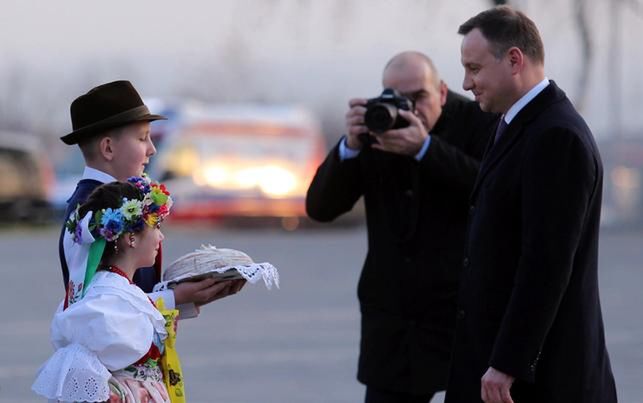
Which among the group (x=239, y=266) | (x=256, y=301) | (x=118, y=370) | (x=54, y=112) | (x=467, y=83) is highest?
(x=467, y=83)

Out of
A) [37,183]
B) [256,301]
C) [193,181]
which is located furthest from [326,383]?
[37,183]

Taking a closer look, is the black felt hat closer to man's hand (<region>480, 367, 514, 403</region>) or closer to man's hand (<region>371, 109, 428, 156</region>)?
man's hand (<region>371, 109, 428, 156</region>)

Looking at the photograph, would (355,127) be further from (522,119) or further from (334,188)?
(522,119)

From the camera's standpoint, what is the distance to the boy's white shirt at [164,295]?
417 centimetres

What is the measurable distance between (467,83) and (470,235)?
46 centimetres

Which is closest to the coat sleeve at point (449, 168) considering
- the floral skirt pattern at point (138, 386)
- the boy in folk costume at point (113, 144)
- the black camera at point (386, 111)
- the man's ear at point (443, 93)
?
the black camera at point (386, 111)

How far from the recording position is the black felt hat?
426cm

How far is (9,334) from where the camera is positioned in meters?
11.0

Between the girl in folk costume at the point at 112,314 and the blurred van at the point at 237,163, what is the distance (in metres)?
20.9

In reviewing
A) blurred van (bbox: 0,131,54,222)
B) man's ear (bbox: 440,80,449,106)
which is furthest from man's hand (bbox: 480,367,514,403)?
blurred van (bbox: 0,131,54,222)

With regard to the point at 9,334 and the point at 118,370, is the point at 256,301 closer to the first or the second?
the point at 9,334

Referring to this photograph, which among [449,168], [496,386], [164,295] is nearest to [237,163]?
[449,168]

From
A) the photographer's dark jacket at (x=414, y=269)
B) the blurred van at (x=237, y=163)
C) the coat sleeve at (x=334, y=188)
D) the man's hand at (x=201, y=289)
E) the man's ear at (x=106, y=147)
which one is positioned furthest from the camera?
the blurred van at (x=237, y=163)

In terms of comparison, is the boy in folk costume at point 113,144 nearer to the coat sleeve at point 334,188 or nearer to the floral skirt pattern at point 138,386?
the floral skirt pattern at point 138,386
